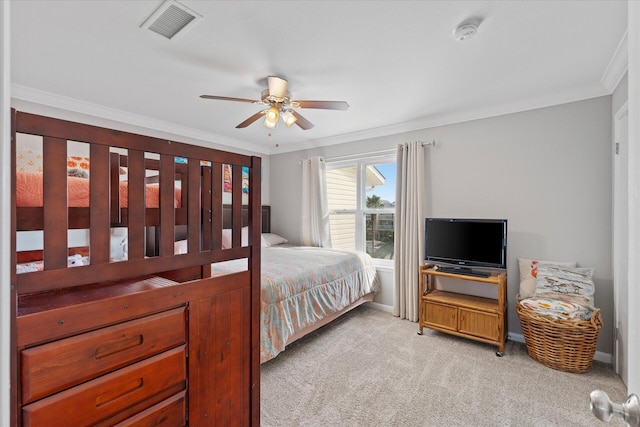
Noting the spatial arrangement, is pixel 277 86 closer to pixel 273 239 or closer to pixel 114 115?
pixel 114 115

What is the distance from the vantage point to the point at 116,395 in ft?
3.23

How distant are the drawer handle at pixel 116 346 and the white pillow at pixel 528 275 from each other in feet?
10.2

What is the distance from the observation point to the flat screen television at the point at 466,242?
2.80 m

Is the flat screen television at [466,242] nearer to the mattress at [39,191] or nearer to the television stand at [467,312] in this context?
the television stand at [467,312]

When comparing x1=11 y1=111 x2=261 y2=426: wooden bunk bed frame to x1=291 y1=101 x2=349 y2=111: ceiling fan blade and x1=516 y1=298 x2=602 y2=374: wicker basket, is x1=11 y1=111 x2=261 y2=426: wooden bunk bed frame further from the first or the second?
x1=516 y1=298 x2=602 y2=374: wicker basket

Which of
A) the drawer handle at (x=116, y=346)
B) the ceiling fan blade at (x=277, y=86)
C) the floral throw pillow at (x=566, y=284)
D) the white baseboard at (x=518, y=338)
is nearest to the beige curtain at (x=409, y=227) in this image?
the white baseboard at (x=518, y=338)

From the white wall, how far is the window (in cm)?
63

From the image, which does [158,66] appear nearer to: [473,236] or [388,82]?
[388,82]

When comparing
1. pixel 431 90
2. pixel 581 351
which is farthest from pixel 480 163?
pixel 581 351

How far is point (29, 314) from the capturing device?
2.71 feet

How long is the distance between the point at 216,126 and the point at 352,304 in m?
2.84

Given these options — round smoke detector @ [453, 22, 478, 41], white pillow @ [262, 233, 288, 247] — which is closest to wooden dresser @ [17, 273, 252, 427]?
round smoke detector @ [453, 22, 478, 41]

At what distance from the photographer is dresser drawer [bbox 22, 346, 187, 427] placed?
851mm

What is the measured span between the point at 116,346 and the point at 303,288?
1.78 meters
